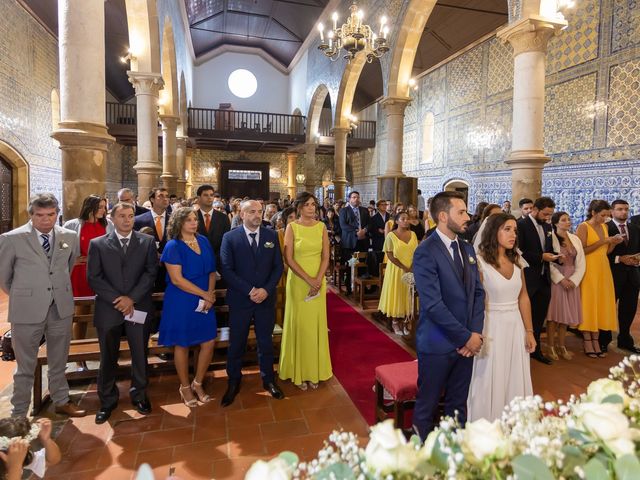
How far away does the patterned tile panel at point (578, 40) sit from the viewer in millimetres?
8688

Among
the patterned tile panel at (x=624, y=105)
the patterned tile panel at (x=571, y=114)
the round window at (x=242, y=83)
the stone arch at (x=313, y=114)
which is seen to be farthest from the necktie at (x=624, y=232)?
the round window at (x=242, y=83)

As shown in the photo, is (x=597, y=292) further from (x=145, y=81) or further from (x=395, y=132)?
(x=145, y=81)

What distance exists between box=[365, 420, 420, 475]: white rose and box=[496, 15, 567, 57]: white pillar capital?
19.8 feet

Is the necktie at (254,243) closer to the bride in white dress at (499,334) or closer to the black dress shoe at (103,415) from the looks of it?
the black dress shoe at (103,415)

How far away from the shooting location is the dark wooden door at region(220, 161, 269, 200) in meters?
23.0

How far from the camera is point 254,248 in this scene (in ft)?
→ 12.4

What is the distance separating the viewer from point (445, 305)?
2.67m

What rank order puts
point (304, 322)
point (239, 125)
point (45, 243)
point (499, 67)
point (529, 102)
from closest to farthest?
point (45, 243) → point (304, 322) → point (529, 102) → point (499, 67) → point (239, 125)

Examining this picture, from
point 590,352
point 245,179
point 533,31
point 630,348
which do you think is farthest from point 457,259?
point 245,179

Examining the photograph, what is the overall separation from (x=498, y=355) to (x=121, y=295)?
2.86m

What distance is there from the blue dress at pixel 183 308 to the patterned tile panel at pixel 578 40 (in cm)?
919

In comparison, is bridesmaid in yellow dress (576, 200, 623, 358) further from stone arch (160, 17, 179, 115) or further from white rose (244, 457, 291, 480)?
stone arch (160, 17, 179, 115)

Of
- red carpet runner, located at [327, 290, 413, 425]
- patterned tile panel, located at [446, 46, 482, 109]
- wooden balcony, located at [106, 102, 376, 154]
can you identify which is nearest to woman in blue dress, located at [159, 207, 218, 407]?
red carpet runner, located at [327, 290, 413, 425]

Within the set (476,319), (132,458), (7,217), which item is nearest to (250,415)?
(132,458)
